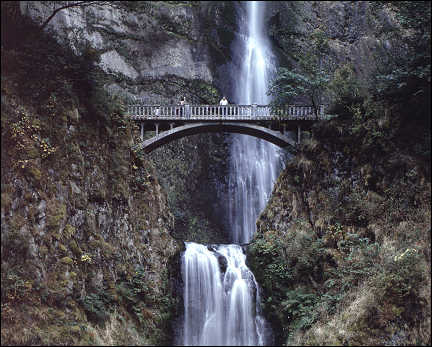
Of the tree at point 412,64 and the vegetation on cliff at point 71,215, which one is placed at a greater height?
the tree at point 412,64

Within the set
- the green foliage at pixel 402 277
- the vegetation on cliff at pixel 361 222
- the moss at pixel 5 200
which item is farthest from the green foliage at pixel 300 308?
the moss at pixel 5 200

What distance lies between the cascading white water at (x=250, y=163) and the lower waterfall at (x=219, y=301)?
12.0 m

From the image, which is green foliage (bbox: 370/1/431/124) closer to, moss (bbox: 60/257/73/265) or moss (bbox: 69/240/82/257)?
moss (bbox: 69/240/82/257)

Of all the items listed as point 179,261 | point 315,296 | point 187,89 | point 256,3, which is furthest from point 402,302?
point 256,3

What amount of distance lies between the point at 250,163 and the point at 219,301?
1646 cm

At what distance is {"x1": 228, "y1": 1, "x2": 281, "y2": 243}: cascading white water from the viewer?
3100cm

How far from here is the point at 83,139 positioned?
52.7 feet

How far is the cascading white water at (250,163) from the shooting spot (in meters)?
31.0

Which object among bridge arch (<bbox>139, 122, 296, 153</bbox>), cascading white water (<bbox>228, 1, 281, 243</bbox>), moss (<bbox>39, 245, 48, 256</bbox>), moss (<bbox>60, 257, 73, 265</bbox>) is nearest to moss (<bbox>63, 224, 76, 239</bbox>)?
moss (<bbox>60, 257, 73, 265</bbox>)

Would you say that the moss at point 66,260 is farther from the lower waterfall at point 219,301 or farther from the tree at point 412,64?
the tree at point 412,64

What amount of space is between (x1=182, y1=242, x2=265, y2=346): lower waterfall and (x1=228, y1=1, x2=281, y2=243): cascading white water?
39.4 feet

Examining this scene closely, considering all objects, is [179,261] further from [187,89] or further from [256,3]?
[256,3]

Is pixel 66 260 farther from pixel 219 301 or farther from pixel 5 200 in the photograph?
pixel 219 301

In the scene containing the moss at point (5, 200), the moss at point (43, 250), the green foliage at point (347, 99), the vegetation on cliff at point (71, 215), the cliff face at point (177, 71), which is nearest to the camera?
the vegetation on cliff at point (71, 215)
